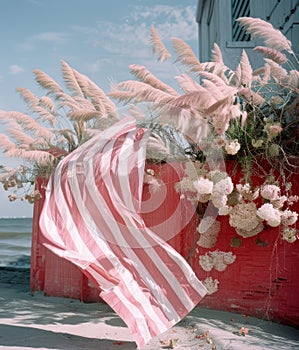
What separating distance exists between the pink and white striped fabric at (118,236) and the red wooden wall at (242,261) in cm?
46

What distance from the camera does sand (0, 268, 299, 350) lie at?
458cm

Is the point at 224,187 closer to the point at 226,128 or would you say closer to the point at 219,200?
the point at 219,200

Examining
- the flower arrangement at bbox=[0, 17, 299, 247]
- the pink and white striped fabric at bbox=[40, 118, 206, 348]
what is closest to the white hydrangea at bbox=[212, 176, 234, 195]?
the flower arrangement at bbox=[0, 17, 299, 247]

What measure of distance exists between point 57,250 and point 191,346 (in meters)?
1.59

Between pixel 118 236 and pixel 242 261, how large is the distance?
61.0 inches

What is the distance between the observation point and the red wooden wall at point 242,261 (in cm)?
545

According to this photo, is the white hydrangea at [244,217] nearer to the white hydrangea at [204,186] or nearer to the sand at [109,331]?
the white hydrangea at [204,186]

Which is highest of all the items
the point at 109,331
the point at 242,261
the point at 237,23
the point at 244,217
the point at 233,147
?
the point at 237,23

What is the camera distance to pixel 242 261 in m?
5.65

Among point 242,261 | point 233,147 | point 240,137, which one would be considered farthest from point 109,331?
point 240,137

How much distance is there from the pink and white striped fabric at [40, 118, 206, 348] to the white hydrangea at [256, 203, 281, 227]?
976mm

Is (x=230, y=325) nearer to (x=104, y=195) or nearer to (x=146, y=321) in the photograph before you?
(x=146, y=321)

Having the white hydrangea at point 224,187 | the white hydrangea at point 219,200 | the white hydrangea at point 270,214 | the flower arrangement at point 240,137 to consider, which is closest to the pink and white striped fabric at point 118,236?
the flower arrangement at point 240,137

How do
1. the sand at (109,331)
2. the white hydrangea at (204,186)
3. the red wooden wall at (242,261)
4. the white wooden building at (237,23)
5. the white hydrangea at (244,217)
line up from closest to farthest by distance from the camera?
the sand at (109,331), the white hydrangea at (204,186), the white hydrangea at (244,217), the red wooden wall at (242,261), the white wooden building at (237,23)
